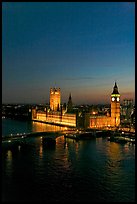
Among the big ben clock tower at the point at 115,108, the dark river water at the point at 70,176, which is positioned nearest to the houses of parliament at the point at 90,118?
the big ben clock tower at the point at 115,108

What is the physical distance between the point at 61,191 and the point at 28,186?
56cm

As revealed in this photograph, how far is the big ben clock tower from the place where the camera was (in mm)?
16422

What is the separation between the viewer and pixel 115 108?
1667 cm

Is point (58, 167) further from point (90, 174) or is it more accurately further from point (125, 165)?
point (125, 165)

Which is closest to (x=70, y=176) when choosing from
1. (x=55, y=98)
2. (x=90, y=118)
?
(x=90, y=118)

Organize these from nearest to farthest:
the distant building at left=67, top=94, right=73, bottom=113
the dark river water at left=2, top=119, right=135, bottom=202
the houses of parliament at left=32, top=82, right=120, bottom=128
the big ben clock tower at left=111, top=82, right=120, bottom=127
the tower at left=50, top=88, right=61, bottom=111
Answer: the dark river water at left=2, top=119, right=135, bottom=202 → the houses of parliament at left=32, top=82, right=120, bottom=128 → the big ben clock tower at left=111, top=82, right=120, bottom=127 → the distant building at left=67, top=94, right=73, bottom=113 → the tower at left=50, top=88, right=61, bottom=111

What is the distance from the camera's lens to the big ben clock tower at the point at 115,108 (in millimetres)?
16422

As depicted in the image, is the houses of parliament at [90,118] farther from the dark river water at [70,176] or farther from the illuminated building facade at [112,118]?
the dark river water at [70,176]

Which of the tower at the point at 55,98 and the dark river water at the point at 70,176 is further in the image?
the tower at the point at 55,98

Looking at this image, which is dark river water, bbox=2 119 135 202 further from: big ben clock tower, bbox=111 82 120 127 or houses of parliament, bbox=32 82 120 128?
big ben clock tower, bbox=111 82 120 127

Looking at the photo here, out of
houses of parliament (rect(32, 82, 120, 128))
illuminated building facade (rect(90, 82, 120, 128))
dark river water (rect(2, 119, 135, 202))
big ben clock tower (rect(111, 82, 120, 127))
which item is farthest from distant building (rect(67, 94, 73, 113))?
dark river water (rect(2, 119, 135, 202))

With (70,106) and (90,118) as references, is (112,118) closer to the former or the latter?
(90,118)

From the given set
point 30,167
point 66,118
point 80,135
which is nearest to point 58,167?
point 30,167

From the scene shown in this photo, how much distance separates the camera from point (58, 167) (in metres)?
5.88
